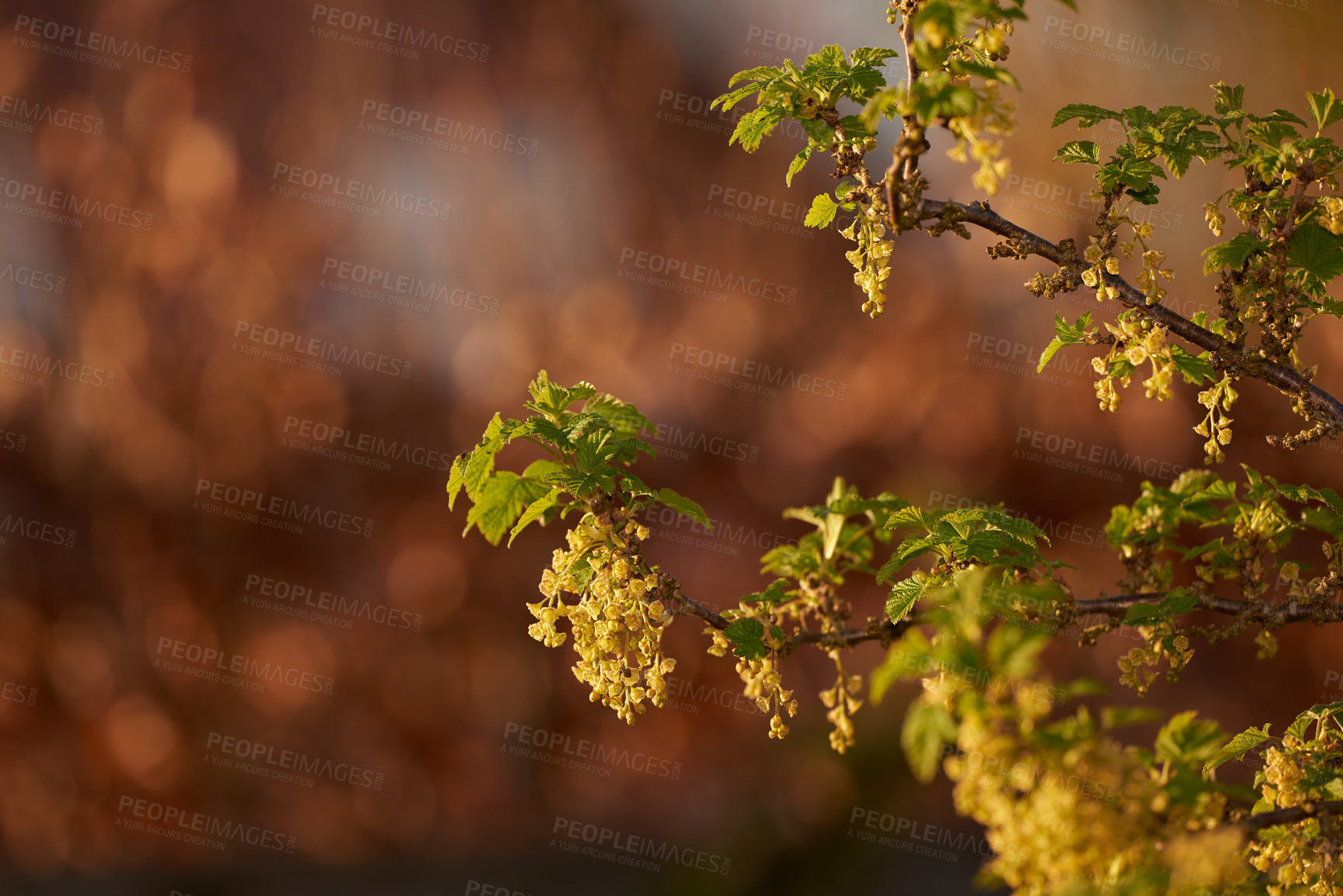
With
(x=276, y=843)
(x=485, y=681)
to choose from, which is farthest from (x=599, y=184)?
(x=276, y=843)

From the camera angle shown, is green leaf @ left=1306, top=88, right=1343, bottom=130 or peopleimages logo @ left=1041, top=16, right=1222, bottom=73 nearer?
green leaf @ left=1306, top=88, right=1343, bottom=130

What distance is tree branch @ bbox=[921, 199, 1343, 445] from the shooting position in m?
1.15

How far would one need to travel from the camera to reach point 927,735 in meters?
0.76

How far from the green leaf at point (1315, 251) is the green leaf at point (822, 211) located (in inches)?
23.8

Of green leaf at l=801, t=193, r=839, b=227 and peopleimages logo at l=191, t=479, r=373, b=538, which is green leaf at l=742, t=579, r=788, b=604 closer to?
green leaf at l=801, t=193, r=839, b=227

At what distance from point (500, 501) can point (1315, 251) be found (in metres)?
1.15

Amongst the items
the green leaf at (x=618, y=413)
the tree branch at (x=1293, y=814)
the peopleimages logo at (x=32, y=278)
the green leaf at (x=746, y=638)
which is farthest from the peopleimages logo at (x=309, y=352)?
the tree branch at (x=1293, y=814)

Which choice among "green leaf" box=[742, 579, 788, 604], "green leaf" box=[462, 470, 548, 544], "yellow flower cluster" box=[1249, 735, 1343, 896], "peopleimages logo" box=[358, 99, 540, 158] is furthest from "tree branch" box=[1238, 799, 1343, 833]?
"peopleimages logo" box=[358, 99, 540, 158]

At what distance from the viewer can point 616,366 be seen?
140 inches

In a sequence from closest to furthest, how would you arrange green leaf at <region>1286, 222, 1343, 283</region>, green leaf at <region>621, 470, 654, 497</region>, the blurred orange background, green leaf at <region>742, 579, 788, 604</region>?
green leaf at <region>1286, 222, 1343, 283</region>, green leaf at <region>621, 470, 654, 497</region>, green leaf at <region>742, 579, 788, 604</region>, the blurred orange background

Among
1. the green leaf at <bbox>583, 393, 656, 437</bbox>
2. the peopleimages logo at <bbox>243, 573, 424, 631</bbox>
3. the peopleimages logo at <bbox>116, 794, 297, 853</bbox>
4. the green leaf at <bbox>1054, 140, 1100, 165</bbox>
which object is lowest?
the peopleimages logo at <bbox>116, 794, 297, 853</bbox>

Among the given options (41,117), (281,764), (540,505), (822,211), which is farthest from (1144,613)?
(41,117)

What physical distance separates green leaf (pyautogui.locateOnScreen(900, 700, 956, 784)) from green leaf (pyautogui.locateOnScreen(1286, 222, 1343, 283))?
0.87 meters

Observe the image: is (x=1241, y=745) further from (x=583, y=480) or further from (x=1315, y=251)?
(x=583, y=480)
